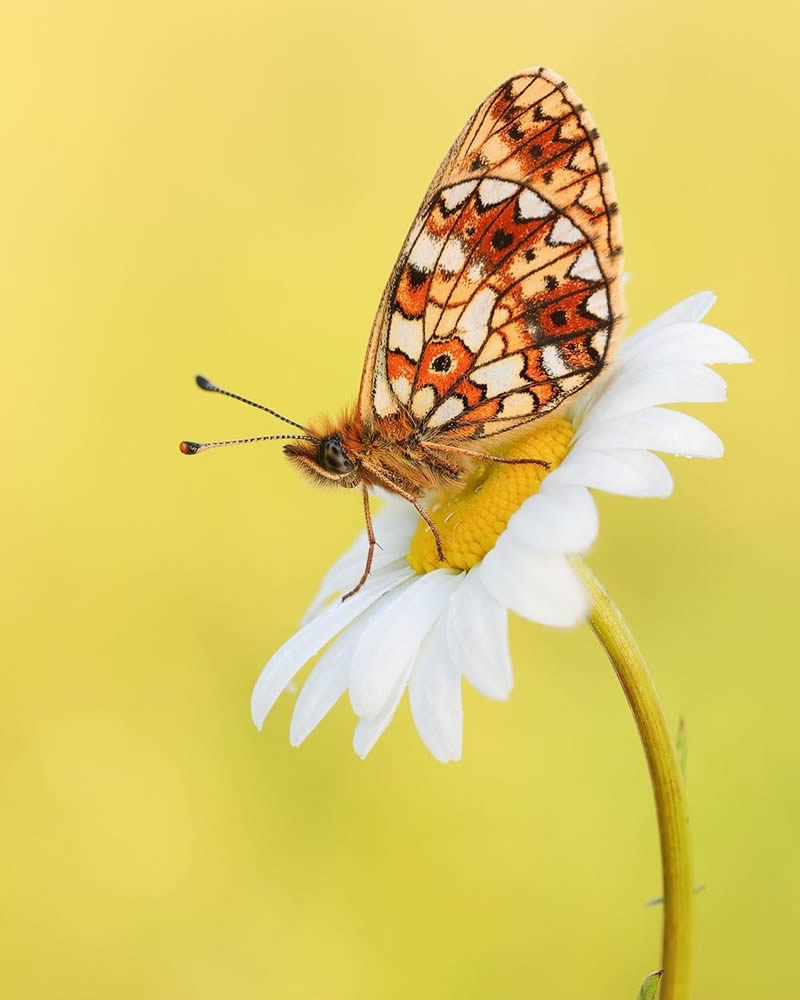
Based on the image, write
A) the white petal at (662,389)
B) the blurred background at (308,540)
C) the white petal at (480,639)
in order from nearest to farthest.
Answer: the white petal at (480,639) < the white petal at (662,389) < the blurred background at (308,540)

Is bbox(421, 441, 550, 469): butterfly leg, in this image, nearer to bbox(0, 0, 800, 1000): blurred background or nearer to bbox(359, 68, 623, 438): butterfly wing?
bbox(359, 68, 623, 438): butterfly wing

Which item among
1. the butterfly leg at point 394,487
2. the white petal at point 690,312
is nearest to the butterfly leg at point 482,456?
the butterfly leg at point 394,487

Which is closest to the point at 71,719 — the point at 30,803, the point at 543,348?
the point at 30,803

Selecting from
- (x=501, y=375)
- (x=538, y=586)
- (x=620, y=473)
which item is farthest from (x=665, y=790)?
(x=501, y=375)

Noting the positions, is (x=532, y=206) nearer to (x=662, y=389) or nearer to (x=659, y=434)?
(x=662, y=389)

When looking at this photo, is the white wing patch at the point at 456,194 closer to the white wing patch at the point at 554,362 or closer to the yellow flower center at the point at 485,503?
the white wing patch at the point at 554,362

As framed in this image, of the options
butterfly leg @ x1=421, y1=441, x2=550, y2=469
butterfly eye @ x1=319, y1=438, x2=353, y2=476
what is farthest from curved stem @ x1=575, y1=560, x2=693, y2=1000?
butterfly eye @ x1=319, y1=438, x2=353, y2=476
